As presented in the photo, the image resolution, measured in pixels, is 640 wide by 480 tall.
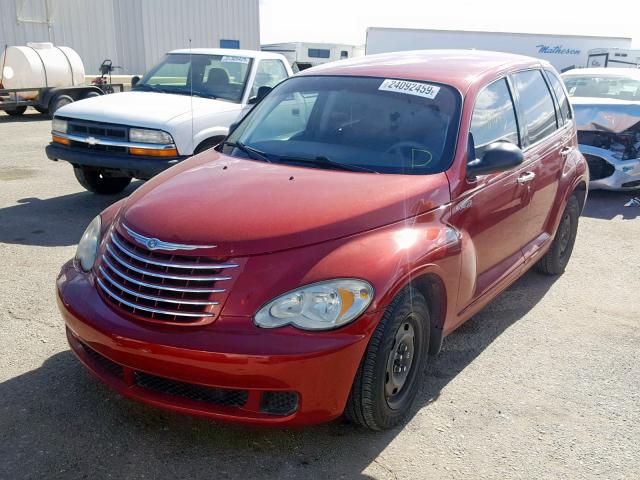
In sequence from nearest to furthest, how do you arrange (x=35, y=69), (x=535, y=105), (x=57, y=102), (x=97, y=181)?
(x=535, y=105) → (x=97, y=181) → (x=35, y=69) → (x=57, y=102)

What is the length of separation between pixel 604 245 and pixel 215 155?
453 cm

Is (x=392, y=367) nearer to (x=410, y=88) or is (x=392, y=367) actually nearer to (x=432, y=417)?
(x=432, y=417)

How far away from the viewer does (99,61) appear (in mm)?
27469

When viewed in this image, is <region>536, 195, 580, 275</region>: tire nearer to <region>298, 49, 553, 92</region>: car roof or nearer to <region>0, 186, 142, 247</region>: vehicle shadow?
<region>298, 49, 553, 92</region>: car roof

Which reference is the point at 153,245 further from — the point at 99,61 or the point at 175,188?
the point at 99,61

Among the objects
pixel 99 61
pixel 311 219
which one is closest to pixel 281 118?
pixel 311 219

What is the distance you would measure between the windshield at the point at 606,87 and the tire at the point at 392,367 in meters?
7.93

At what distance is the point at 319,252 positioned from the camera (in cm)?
288

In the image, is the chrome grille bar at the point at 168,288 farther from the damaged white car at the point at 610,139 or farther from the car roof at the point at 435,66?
the damaged white car at the point at 610,139

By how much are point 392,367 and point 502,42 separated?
3037 cm

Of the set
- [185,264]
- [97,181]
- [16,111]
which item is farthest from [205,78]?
[16,111]

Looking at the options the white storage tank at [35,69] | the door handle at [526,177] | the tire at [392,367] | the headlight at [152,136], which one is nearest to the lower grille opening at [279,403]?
the tire at [392,367]

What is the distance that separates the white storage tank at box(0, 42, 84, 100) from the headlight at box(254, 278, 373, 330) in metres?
15.5

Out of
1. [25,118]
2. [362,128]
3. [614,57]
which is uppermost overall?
[362,128]
